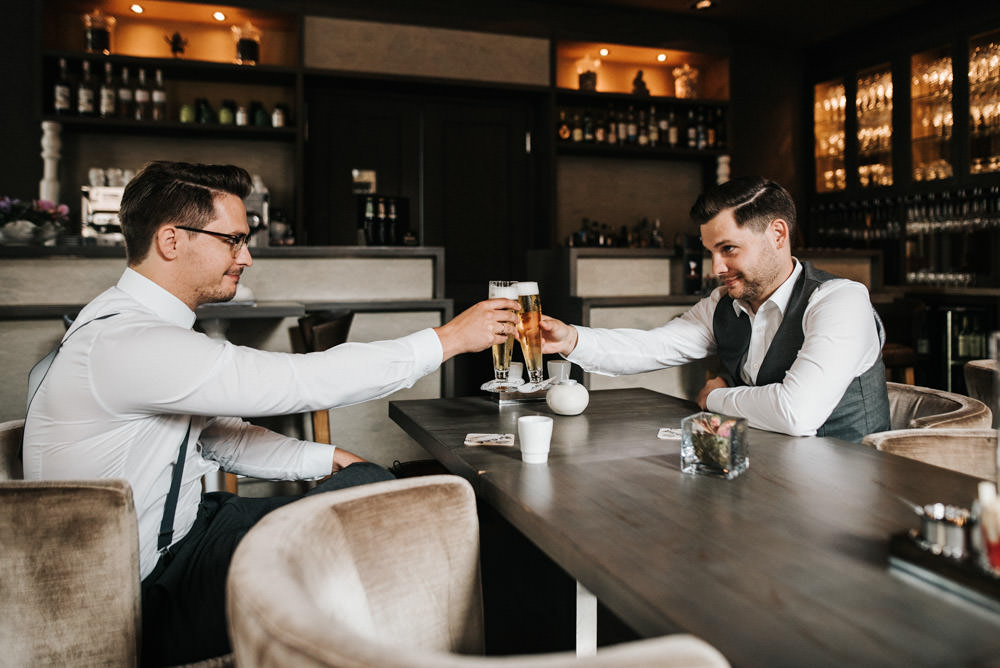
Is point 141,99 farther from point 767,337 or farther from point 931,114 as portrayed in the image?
point 931,114

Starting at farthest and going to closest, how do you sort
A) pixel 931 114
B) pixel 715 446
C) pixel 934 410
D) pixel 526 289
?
pixel 931 114 → pixel 934 410 → pixel 526 289 → pixel 715 446

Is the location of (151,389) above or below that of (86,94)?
below

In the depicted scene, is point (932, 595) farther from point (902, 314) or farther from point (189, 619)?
point (902, 314)

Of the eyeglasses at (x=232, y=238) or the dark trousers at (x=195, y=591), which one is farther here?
the eyeglasses at (x=232, y=238)

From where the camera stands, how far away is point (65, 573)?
1002mm

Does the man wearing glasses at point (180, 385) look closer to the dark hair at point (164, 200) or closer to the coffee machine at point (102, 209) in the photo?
the dark hair at point (164, 200)

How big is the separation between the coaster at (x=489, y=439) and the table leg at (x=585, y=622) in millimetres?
327

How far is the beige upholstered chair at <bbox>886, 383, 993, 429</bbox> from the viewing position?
158cm

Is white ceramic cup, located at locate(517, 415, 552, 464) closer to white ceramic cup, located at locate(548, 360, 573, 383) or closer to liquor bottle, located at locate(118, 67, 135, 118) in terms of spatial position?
white ceramic cup, located at locate(548, 360, 573, 383)

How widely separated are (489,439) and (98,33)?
4566mm

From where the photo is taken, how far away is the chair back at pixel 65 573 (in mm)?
989

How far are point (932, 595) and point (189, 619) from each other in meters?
1.00

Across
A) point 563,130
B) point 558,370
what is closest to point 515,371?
point 558,370

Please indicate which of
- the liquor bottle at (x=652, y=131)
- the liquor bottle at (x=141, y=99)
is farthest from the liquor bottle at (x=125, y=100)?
the liquor bottle at (x=652, y=131)
